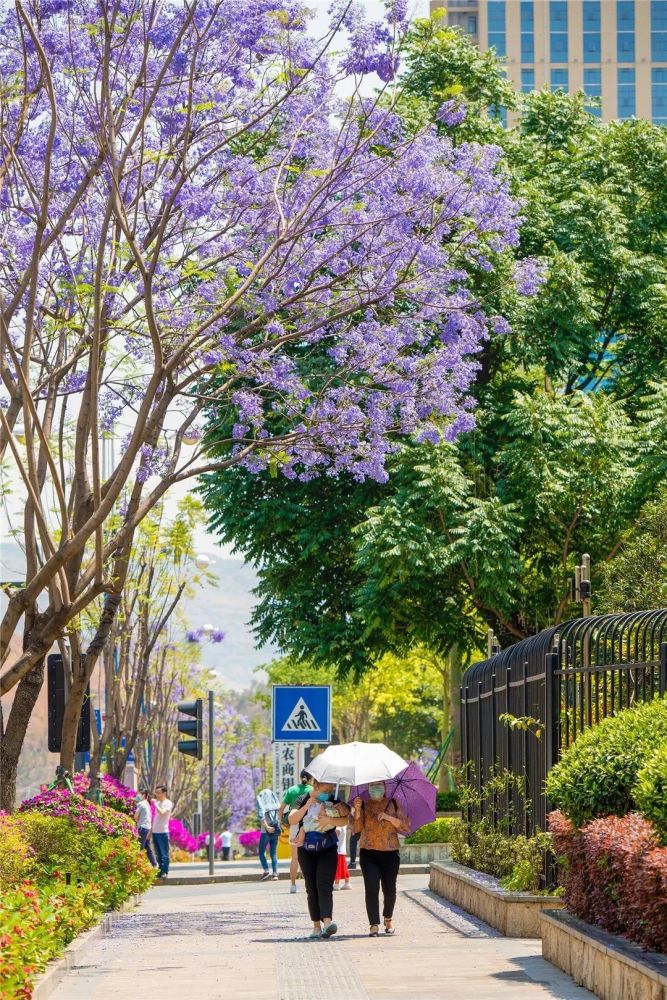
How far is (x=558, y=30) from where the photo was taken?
4466 inches

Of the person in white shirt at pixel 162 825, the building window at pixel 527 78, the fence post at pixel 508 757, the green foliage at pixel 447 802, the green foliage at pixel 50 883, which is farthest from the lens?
the building window at pixel 527 78

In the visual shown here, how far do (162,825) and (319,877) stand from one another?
1553 centimetres

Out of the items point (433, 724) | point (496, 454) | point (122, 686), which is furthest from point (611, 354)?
point (433, 724)

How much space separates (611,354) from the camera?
3134 centimetres

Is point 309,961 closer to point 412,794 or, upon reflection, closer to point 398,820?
point 398,820

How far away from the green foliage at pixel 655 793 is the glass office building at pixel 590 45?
10753 cm

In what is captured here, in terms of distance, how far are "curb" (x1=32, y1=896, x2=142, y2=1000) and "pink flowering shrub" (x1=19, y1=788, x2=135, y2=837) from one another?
1.00m

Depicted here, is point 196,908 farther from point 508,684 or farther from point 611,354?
point 611,354

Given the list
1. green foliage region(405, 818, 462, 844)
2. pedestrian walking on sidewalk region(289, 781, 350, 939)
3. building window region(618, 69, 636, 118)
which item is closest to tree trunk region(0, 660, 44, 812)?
pedestrian walking on sidewalk region(289, 781, 350, 939)

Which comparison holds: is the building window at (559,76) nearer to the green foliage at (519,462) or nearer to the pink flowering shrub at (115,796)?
the green foliage at (519,462)

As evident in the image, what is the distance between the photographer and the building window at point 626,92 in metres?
114

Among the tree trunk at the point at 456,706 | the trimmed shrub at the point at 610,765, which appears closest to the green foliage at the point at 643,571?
Result: the tree trunk at the point at 456,706

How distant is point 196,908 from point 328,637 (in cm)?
816

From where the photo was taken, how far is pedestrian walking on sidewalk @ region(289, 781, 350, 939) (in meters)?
15.4
